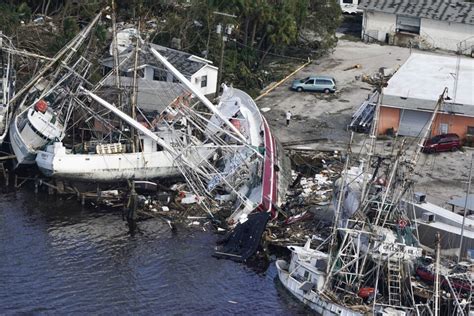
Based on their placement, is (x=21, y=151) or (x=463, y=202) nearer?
(x=463, y=202)

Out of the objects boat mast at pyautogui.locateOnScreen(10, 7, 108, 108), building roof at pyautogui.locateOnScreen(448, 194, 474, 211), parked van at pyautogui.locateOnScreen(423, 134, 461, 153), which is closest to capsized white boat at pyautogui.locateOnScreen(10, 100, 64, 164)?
boat mast at pyautogui.locateOnScreen(10, 7, 108, 108)

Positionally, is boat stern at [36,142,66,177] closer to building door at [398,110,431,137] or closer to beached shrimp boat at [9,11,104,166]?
beached shrimp boat at [9,11,104,166]

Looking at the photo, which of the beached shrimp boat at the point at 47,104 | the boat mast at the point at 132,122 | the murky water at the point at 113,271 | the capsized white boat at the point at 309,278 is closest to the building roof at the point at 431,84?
the boat mast at the point at 132,122

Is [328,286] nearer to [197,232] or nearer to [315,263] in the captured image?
[315,263]

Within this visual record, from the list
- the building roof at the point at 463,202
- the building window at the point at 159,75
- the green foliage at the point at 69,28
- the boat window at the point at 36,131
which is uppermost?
the green foliage at the point at 69,28

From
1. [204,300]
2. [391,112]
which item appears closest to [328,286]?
[204,300]

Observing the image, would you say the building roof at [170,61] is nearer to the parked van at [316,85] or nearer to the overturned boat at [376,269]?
the parked van at [316,85]

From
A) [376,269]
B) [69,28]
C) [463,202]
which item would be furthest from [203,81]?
[376,269]

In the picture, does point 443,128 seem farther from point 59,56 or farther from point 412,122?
point 59,56
